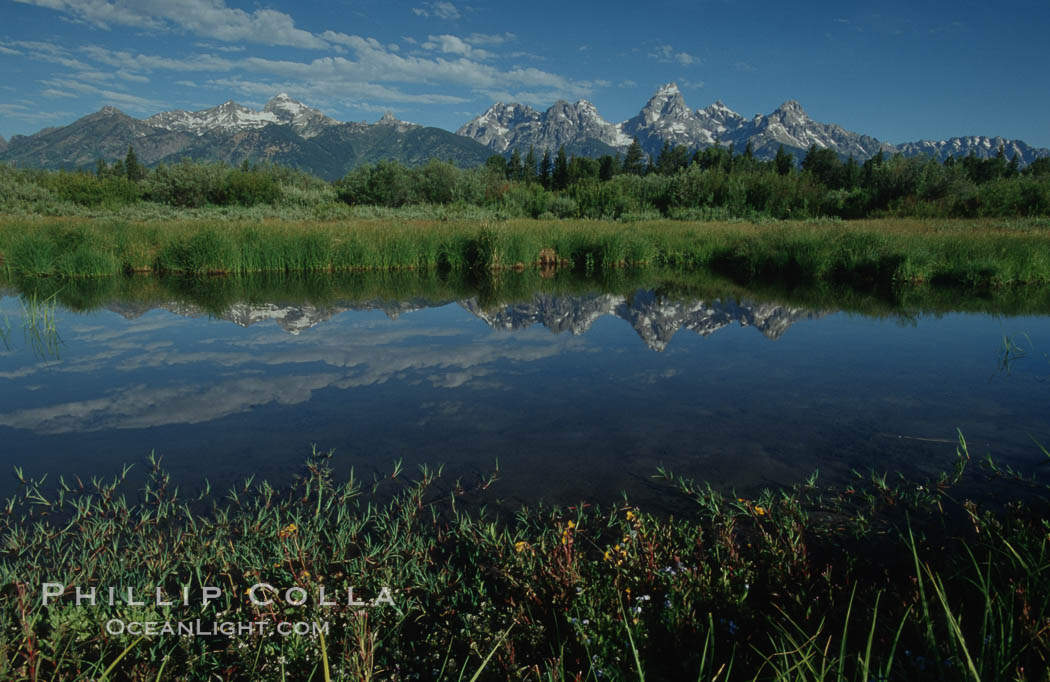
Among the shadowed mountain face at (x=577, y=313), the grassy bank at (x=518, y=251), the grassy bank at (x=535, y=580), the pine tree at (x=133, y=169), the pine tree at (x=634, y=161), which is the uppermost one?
the pine tree at (x=634, y=161)

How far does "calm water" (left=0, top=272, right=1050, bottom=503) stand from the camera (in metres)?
4.60

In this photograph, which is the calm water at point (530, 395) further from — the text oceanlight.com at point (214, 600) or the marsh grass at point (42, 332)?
the text oceanlight.com at point (214, 600)

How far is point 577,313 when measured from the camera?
11578 mm

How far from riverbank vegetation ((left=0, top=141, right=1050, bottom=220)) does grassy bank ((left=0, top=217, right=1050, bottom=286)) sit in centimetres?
1570

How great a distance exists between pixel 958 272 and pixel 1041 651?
17.2 meters

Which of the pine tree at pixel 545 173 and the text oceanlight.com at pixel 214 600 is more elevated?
the pine tree at pixel 545 173

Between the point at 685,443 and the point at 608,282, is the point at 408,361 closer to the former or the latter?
the point at 685,443

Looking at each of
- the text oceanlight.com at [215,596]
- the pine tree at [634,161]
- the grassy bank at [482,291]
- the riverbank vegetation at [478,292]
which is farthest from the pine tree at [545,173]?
the text oceanlight.com at [215,596]

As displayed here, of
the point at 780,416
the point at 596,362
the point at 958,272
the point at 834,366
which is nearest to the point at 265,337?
the point at 596,362

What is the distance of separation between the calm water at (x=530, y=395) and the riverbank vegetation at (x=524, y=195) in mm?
26421

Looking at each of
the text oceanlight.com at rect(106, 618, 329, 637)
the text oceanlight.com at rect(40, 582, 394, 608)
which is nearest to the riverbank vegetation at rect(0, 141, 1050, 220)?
the text oceanlight.com at rect(40, 582, 394, 608)

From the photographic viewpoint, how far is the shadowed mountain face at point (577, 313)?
10125mm

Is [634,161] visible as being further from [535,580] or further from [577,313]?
[535,580]

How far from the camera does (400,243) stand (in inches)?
731
